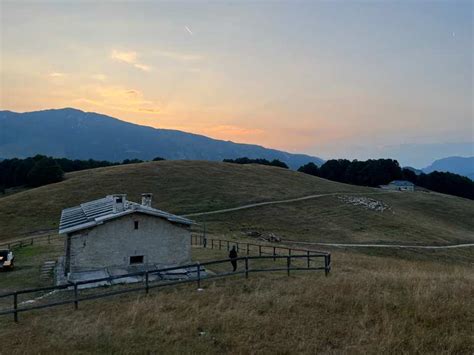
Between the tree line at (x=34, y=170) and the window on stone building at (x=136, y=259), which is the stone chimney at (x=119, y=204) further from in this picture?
the tree line at (x=34, y=170)

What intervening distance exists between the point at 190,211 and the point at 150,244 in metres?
41.0

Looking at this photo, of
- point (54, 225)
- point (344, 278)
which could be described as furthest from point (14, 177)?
point (344, 278)

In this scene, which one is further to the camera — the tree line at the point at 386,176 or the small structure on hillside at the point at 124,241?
the tree line at the point at 386,176

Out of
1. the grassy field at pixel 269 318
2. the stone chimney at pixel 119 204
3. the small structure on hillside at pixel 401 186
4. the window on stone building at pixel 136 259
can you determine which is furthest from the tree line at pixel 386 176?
the window on stone building at pixel 136 259

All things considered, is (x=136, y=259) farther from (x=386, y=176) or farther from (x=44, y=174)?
(x=386, y=176)

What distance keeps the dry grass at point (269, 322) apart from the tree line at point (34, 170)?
290ft

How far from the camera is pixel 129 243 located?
28.2 m

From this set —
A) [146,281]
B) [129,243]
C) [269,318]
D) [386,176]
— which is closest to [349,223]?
[129,243]

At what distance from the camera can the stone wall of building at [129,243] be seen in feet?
89.6

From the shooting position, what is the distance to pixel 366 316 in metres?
14.3

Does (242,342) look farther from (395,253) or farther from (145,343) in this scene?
(395,253)

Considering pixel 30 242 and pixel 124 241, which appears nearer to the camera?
pixel 124 241

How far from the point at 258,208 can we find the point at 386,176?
7325 cm

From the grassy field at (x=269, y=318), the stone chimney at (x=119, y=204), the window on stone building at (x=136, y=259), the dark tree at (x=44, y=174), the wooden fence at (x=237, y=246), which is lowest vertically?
the wooden fence at (x=237, y=246)
